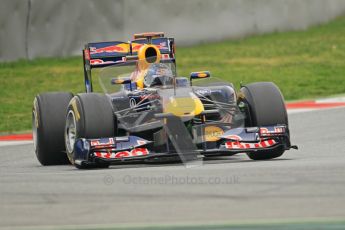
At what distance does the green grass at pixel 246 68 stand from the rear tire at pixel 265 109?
242 inches

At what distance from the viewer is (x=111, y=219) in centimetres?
705

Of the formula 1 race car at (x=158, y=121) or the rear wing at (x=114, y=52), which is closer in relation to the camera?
the formula 1 race car at (x=158, y=121)

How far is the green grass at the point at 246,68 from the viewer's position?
64.5 ft

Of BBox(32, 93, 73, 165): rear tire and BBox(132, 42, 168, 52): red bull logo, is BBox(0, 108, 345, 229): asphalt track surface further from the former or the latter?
BBox(132, 42, 168, 52): red bull logo

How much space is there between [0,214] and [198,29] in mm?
19378

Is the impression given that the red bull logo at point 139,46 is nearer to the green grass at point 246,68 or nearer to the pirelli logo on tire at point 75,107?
the pirelli logo on tire at point 75,107

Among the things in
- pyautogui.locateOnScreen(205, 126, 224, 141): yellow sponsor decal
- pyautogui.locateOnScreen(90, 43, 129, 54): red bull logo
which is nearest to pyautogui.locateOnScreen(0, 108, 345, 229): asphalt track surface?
pyautogui.locateOnScreen(205, 126, 224, 141): yellow sponsor decal

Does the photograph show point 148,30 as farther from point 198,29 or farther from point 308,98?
point 308,98

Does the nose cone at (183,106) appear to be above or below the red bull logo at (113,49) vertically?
below

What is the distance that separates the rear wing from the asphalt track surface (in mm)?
2569

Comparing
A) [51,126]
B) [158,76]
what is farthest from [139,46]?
[51,126]

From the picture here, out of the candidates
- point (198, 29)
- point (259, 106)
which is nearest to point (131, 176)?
point (259, 106)

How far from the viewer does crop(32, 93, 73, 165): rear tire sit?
1169 cm

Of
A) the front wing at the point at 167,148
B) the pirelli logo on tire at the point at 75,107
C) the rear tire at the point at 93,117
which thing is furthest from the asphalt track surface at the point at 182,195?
the pirelli logo on tire at the point at 75,107
